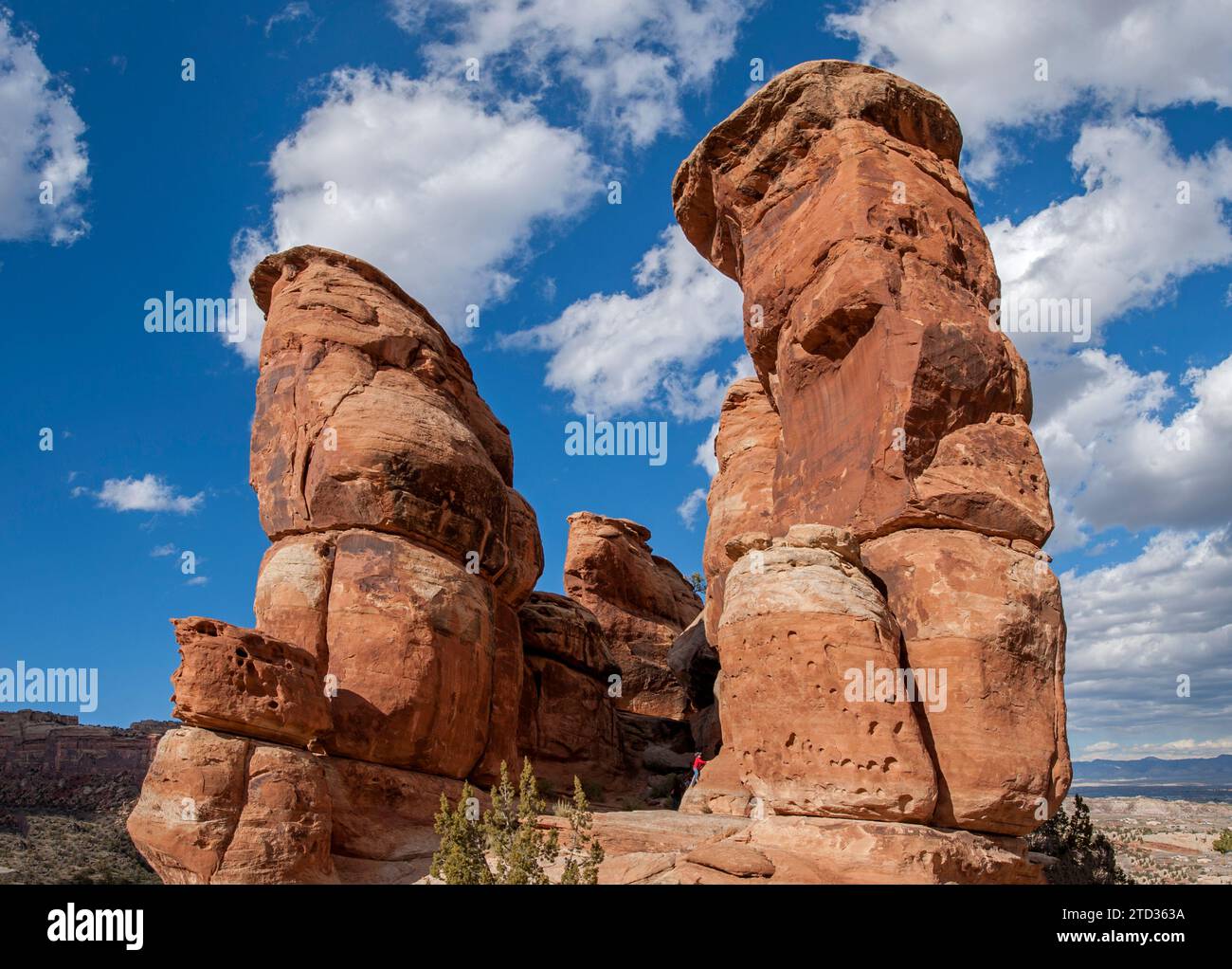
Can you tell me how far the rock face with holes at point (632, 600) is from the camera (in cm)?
3378

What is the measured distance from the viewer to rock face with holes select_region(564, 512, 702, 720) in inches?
1330

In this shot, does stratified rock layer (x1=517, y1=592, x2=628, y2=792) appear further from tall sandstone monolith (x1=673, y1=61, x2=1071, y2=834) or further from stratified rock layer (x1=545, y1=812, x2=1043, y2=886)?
stratified rock layer (x1=545, y1=812, x2=1043, y2=886)

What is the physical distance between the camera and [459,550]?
1753 cm

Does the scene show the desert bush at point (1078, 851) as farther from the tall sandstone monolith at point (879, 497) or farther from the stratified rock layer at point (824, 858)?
the stratified rock layer at point (824, 858)

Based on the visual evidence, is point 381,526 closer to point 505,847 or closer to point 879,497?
point 879,497

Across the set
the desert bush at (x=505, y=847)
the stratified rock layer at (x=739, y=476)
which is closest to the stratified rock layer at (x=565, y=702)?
the stratified rock layer at (x=739, y=476)

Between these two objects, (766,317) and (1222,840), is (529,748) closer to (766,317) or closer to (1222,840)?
(766,317)

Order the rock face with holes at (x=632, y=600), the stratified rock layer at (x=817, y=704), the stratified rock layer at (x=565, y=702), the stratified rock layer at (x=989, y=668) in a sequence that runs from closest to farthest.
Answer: the stratified rock layer at (x=817, y=704)
the stratified rock layer at (x=989, y=668)
the stratified rock layer at (x=565, y=702)
the rock face with holes at (x=632, y=600)

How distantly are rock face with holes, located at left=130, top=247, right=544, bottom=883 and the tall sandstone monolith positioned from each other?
472 centimetres

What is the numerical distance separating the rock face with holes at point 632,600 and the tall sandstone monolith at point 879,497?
56.3ft

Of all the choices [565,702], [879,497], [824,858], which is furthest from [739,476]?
[824,858]

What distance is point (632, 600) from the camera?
3791 cm

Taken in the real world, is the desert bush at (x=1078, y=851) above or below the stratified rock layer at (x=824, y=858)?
below
